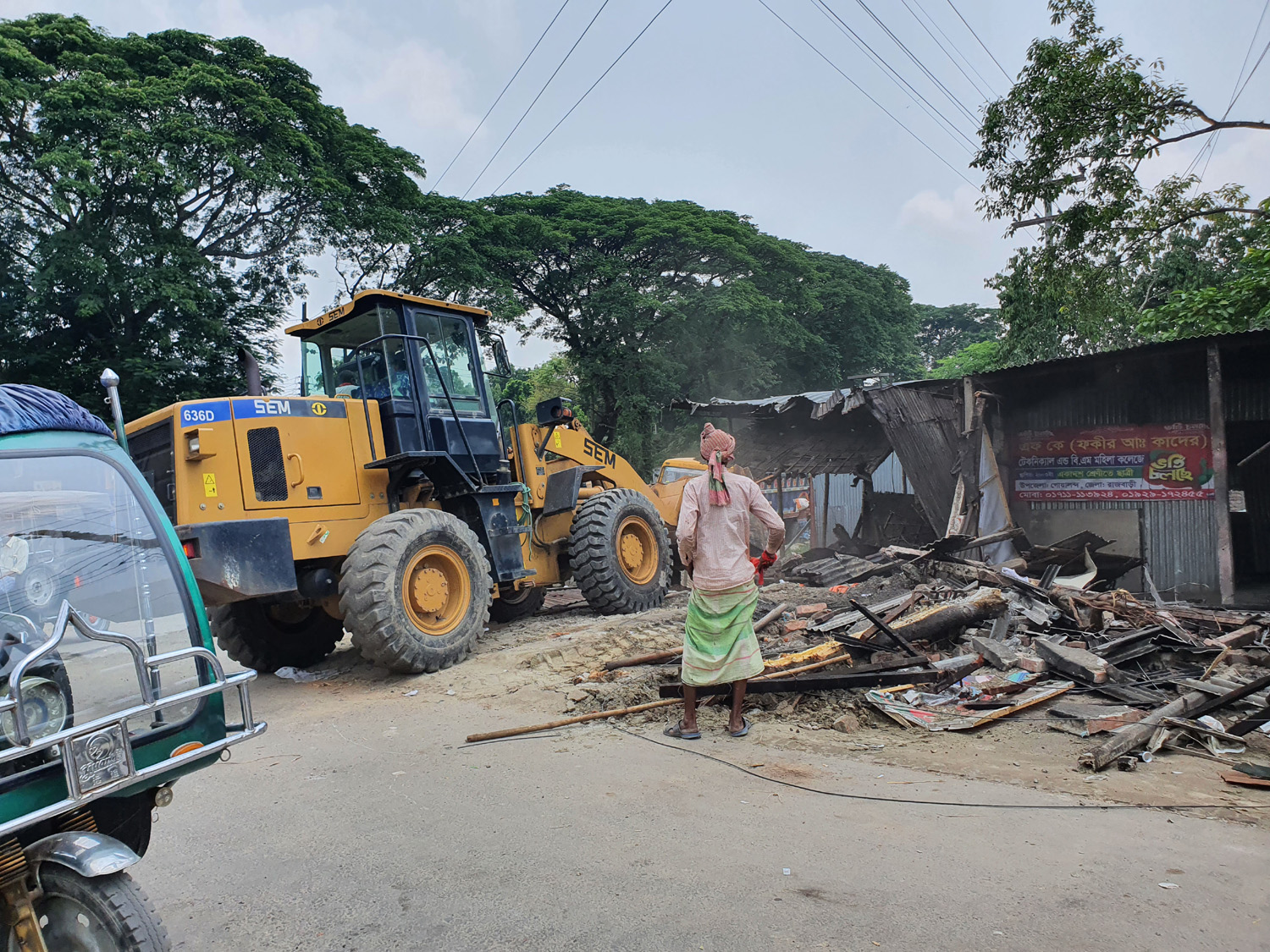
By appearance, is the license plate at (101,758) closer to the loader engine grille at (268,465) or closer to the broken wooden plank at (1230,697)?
the loader engine grille at (268,465)

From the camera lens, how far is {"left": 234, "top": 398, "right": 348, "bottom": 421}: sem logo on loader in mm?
6784

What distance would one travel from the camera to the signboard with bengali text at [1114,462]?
1079 centimetres

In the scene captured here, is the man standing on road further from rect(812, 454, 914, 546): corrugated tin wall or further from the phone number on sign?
rect(812, 454, 914, 546): corrugated tin wall

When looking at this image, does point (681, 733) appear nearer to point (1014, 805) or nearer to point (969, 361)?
point (1014, 805)

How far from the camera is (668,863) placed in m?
3.43

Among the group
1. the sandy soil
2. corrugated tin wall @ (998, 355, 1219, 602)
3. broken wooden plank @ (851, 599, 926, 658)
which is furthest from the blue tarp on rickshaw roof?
corrugated tin wall @ (998, 355, 1219, 602)

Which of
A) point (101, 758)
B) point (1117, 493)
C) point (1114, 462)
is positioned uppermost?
point (101, 758)

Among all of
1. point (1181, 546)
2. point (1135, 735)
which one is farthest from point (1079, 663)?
point (1181, 546)

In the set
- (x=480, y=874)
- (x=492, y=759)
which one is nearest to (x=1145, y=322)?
(x=492, y=759)

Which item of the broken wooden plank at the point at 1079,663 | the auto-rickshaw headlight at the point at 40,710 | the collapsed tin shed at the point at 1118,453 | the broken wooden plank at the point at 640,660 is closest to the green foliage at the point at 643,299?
the collapsed tin shed at the point at 1118,453

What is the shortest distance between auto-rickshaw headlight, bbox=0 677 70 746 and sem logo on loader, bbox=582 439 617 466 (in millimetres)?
7693

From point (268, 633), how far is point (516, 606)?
281cm

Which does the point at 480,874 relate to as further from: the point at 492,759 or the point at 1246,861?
the point at 1246,861

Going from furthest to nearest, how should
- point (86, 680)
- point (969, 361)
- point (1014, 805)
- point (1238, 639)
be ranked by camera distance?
1. point (969, 361)
2. point (1238, 639)
3. point (1014, 805)
4. point (86, 680)
